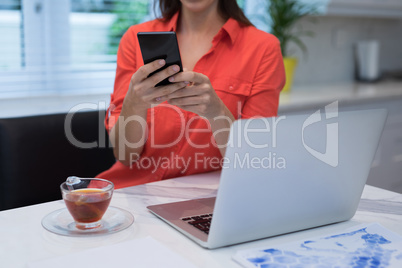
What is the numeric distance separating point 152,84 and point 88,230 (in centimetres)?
36

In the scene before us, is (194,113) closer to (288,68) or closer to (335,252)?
(335,252)

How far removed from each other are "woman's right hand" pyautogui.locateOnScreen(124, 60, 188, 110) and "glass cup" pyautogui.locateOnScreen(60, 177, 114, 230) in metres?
0.26

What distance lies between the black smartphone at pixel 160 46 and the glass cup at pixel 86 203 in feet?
0.94

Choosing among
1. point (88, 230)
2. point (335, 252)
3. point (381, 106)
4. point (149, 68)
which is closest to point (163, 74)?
point (149, 68)

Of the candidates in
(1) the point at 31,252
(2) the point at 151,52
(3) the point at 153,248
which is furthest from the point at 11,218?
(2) the point at 151,52

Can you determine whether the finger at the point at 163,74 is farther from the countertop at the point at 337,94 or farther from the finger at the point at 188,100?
the countertop at the point at 337,94

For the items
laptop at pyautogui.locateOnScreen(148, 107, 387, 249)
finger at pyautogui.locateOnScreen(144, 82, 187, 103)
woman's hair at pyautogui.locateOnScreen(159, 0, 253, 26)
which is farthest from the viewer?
woman's hair at pyautogui.locateOnScreen(159, 0, 253, 26)

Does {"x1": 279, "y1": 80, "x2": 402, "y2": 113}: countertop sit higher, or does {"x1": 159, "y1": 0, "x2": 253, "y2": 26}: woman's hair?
{"x1": 159, "y1": 0, "x2": 253, "y2": 26}: woman's hair

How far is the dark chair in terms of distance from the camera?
1373 millimetres

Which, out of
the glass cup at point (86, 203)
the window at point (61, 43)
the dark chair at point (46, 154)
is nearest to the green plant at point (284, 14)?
the window at point (61, 43)

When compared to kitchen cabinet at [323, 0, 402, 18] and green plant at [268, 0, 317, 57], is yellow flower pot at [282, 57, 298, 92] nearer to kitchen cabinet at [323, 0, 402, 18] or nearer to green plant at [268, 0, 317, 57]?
→ green plant at [268, 0, 317, 57]

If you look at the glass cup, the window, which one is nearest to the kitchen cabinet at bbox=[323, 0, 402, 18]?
the window

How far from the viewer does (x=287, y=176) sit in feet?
2.76

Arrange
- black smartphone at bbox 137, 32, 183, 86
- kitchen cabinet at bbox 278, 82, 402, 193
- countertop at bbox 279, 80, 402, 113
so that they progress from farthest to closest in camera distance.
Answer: kitchen cabinet at bbox 278, 82, 402, 193, countertop at bbox 279, 80, 402, 113, black smartphone at bbox 137, 32, 183, 86
